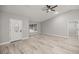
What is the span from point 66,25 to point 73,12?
1.33m

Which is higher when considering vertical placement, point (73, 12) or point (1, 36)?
point (73, 12)

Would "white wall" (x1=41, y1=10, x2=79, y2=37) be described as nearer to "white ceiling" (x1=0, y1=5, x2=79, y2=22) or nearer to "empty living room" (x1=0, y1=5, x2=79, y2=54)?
"empty living room" (x1=0, y1=5, x2=79, y2=54)

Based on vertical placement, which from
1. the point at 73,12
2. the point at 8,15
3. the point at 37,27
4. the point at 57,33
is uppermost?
the point at 73,12

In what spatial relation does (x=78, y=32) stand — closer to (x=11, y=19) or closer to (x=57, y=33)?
(x=57, y=33)

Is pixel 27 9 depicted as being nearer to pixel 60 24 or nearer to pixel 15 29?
pixel 15 29

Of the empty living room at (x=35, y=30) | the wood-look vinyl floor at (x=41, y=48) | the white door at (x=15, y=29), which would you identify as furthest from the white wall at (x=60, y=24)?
the white door at (x=15, y=29)

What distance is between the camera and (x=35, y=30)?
30.1 feet

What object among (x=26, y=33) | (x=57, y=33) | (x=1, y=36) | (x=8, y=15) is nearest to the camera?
(x=1, y=36)

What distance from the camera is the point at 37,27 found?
31.1 feet

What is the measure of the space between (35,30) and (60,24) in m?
3.55

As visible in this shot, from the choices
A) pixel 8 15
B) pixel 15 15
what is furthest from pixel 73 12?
pixel 8 15

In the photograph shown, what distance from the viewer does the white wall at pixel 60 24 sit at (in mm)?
6088

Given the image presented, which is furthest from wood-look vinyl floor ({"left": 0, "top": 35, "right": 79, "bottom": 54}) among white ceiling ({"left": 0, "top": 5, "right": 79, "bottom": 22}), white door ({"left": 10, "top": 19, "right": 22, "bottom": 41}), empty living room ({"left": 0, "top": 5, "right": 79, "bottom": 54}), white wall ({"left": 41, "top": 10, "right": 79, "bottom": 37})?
white wall ({"left": 41, "top": 10, "right": 79, "bottom": 37})


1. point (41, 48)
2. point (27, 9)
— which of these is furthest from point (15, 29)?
point (41, 48)
